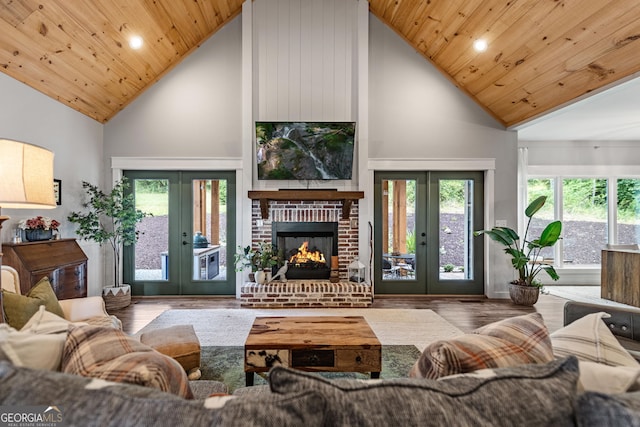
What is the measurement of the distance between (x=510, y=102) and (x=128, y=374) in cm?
570

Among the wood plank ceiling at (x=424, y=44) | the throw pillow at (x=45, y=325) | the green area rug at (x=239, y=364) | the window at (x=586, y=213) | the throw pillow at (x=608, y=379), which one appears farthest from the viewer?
the window at (x=586, y=213)

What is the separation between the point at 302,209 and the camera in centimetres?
549

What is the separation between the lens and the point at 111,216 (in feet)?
16.4

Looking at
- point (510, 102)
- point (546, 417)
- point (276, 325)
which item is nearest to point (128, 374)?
point (546, 417)

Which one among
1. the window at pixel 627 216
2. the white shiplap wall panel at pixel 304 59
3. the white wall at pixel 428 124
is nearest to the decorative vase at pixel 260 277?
the white shiplap wall panel at pixel 304 59

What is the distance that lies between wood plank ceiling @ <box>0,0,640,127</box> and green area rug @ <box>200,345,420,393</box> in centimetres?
349

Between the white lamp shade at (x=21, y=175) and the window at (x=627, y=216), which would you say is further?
the window at (x=627, y=216)

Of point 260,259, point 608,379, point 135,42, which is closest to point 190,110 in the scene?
point 135,42

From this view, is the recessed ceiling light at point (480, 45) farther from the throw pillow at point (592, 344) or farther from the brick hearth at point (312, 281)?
the throw pillow at point (592, 344)

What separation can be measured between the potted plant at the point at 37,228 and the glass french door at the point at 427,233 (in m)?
4.31

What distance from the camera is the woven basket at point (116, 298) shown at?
497 cm

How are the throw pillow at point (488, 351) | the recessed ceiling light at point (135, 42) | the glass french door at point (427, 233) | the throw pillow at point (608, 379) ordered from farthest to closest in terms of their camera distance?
the glass french door at point (427, 233) < the recessed ceiling light at point (135, 42) < the throw pillow at point (488, 351) < the throw pillow at point (608, 379)

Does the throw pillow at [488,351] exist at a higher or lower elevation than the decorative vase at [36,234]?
lower

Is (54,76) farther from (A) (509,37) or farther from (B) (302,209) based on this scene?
(A) (509,37)
